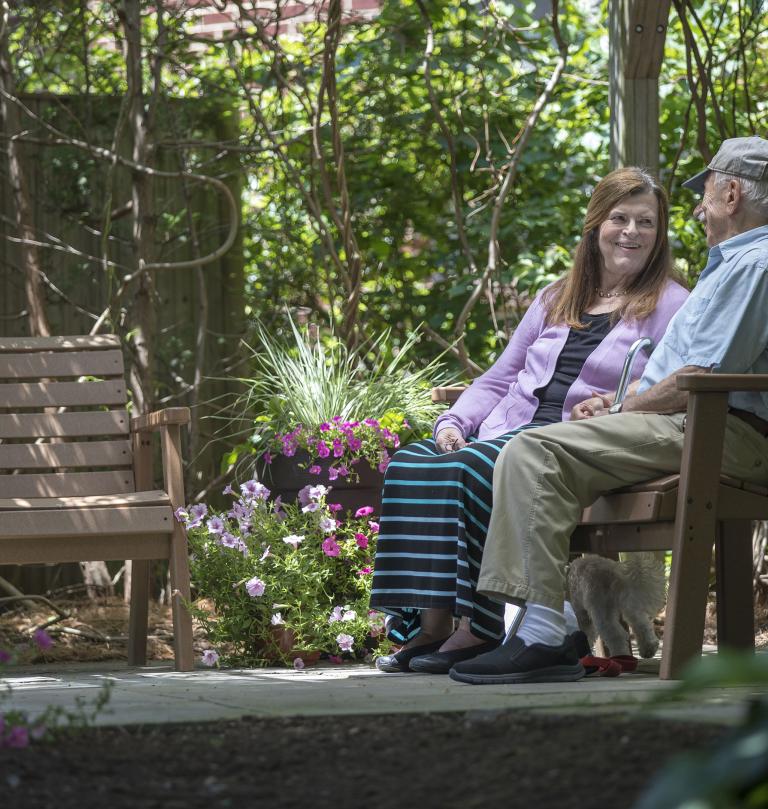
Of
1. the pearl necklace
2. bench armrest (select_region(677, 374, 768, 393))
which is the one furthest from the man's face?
bench armrest (select_region(677, 374, 768, 393))

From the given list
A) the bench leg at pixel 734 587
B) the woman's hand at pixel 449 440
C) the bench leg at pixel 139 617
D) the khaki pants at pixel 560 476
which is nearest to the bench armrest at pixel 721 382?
the khaki pants at pixel 560 476

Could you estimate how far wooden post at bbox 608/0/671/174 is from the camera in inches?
140

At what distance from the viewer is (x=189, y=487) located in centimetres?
461

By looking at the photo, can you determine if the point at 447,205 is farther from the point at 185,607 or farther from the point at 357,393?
the point at 185,607

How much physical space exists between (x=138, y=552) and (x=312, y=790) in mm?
1761

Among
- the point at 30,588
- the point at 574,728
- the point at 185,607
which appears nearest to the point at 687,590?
the point at 574,728

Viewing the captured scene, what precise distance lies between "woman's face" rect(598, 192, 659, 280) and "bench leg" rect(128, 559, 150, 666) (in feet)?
4.95

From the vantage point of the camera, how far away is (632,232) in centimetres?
307

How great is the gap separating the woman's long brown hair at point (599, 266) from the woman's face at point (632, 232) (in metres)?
0.01

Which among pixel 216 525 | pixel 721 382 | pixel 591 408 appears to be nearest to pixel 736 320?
pixel 721 382

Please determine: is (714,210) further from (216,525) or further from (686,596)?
(216,525)

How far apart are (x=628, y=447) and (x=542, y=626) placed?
16.5 inches

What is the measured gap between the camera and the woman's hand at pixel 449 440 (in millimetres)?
3024

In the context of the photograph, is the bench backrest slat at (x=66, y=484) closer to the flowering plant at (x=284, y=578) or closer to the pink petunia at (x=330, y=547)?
the flowering plant at (x=284, y=578)
